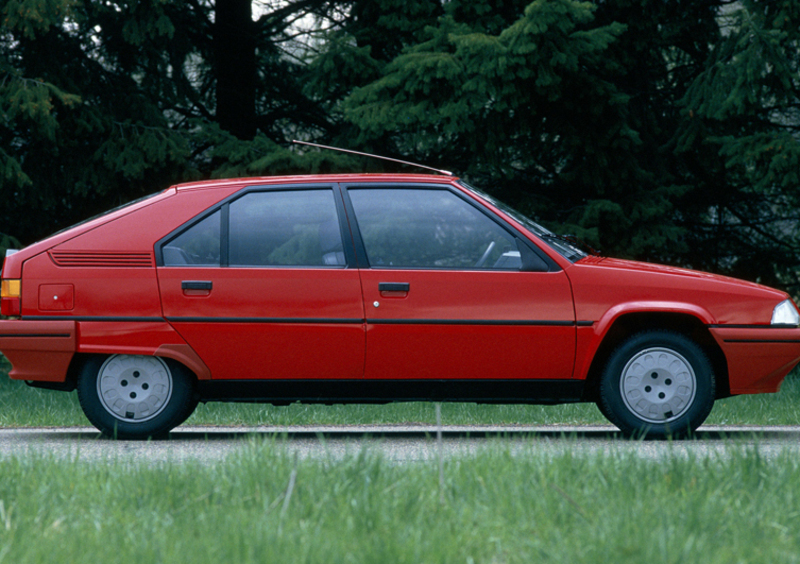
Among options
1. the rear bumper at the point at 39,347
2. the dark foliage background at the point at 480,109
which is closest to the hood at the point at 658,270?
the rear bumper at the point at 39,347

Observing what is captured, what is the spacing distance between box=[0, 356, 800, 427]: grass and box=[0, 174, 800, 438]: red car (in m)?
1.42

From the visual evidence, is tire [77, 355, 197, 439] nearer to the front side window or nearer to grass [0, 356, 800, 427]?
grass [0, 356, 800, 427]

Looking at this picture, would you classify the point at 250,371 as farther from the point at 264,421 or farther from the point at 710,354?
the point at 710,354

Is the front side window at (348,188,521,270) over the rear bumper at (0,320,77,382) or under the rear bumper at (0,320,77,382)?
over

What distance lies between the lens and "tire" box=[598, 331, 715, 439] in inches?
225

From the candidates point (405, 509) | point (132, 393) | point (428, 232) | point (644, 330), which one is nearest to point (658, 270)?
point (644, 330)

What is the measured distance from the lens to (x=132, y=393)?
588cm

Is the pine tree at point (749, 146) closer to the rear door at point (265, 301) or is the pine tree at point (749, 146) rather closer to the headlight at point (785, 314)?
the headlight at point (785, 314)

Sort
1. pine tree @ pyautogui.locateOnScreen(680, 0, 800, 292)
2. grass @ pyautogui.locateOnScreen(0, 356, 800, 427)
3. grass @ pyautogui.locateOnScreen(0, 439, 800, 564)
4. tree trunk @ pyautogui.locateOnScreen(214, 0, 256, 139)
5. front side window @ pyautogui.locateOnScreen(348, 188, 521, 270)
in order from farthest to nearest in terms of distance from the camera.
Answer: tree trunk @ pyautogui.locateOnScreen(214, 0, 256, 139) < pine tree @ pyautogui.locateOnScreen(680, 0, 800, 292) < grass @ pyautogui.locateOnScreen(0, 356, 800, 427) < front side window @ pyautogui.locateOnScreen(348, 188, 521, 270) < grass @ pyautogui.locateOnScreen(0, 439, 800, 564)

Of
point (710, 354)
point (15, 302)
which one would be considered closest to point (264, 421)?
point (15, 302)

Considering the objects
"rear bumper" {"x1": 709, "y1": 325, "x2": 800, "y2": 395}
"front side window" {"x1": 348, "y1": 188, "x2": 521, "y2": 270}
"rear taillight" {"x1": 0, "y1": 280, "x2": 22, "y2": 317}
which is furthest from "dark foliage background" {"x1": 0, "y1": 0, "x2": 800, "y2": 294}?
"rear bumper" {"x1": 709, "y1": 325, "x2": 800, "y2": 395}

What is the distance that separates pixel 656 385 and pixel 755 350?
2.13ft

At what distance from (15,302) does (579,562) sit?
14.3 feet

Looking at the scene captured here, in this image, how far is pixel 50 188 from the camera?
12.0m
